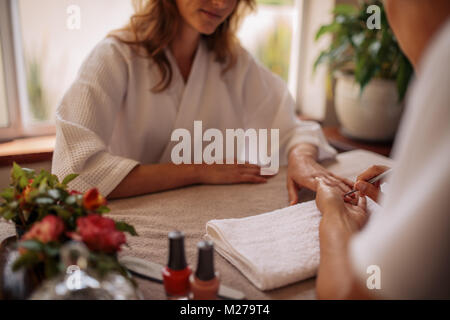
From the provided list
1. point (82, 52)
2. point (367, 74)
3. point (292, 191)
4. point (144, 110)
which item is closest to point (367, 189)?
point (292, 191)

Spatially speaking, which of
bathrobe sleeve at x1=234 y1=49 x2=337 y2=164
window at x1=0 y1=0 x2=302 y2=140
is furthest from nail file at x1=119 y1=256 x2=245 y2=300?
window at x1=0 y1=0 x2=302 y2=140

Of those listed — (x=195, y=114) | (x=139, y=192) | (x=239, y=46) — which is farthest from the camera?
(x=239, y=46)

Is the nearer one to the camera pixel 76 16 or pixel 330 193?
pixel 330 193

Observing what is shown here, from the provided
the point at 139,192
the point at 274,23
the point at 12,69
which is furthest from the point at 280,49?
the point at 139,192

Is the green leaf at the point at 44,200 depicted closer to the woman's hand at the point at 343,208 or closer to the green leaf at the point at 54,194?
the green leaf at the point at 54,194

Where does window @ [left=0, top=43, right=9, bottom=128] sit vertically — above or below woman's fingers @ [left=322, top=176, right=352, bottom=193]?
above

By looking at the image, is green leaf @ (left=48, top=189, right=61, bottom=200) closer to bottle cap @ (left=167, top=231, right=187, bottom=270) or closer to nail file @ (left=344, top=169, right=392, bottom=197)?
bottle cap @ (left=167, top=231, right=187, bottom=270)

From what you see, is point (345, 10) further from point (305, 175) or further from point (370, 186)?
point (370, 186)

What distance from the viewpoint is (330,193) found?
800mm

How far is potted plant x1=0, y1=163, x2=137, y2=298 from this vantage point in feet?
1.53

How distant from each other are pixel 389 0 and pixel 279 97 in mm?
790

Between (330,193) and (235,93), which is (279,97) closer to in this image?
(235,93)

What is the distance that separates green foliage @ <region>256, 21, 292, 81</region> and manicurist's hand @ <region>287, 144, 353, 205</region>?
1008 millimetres

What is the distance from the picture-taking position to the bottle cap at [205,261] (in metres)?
0.51
